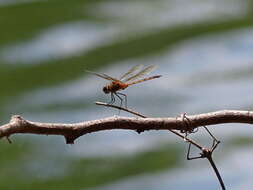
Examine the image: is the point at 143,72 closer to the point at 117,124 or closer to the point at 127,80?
the point at 127,80

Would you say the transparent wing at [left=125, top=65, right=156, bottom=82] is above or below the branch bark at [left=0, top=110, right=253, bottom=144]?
above

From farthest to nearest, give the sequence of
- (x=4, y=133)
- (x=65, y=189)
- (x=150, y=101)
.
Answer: (x=150, y=101) → (x=65, y=189) → (x=4, y=133)

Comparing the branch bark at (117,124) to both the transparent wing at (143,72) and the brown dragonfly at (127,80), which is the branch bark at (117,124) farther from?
the transparent wing at (143,72)

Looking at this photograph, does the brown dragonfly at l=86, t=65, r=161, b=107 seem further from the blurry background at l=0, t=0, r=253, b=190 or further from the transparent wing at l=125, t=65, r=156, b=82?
the blurry background at l=0, t=0, r=253, b=190

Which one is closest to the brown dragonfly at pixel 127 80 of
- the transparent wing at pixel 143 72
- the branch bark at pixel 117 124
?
the transparent wing at pixel 143 72

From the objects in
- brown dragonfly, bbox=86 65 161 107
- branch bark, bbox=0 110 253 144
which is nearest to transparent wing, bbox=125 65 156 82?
brown dragonfly, bbox=86 65 161 107

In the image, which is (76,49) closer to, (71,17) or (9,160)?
(71,17)

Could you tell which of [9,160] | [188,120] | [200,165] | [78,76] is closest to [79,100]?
[78,76]

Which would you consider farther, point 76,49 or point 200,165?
point 76,49
